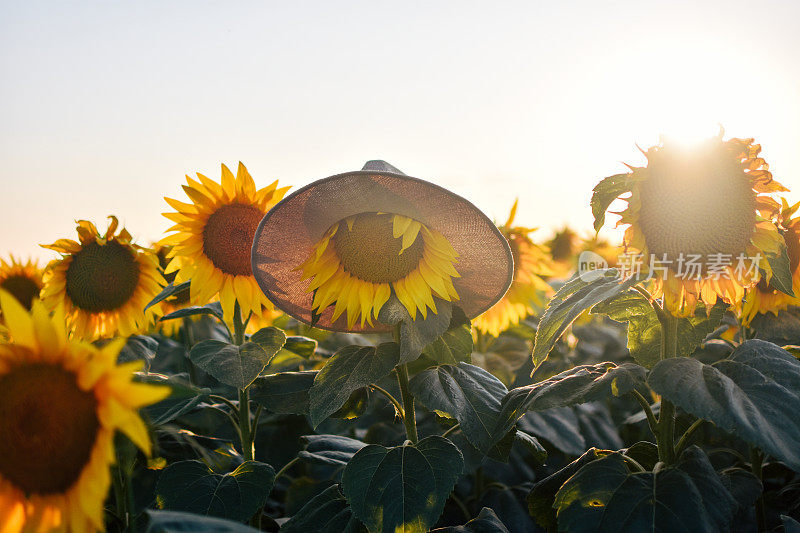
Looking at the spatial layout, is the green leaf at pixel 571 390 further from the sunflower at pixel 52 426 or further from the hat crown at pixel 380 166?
the sunflower at pixel 52 426

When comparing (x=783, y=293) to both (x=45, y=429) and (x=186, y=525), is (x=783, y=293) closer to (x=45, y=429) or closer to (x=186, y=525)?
(x=186, y=525)

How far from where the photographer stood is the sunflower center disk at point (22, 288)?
8.58 ft

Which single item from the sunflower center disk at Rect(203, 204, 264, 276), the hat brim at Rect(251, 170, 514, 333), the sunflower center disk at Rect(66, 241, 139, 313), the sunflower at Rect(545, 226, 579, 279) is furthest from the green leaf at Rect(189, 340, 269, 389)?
the sunflower at Rect(545, 226, 579, 279)

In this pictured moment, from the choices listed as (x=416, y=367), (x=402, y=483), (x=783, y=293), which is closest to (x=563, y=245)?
(x=783, y=293)

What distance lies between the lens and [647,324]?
1.54 metres

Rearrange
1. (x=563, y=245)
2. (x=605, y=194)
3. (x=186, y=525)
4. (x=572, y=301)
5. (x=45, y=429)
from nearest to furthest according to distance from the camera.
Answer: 1. (x=186, y=525)
2. (x=45, y=429)
3. (x=605, y=194)
4. (x=572, y=301)
5. (x=563, y=245)

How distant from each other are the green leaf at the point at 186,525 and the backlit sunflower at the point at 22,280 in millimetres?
2180

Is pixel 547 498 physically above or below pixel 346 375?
below

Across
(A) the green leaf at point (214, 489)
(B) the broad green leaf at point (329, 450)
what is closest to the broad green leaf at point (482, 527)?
(B) the broad green leaf at point (329, 450)

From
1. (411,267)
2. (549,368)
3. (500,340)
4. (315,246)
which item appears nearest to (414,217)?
(411,267)

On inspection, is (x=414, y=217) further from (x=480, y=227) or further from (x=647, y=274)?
(x=647, y=274)

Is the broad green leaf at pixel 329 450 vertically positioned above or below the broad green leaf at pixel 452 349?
below

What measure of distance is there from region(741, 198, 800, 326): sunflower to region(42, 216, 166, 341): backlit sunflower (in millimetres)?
2050

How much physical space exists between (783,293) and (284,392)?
5.18 ft
